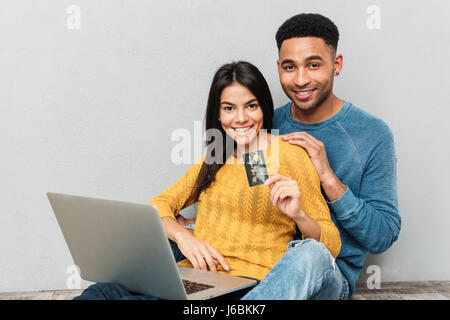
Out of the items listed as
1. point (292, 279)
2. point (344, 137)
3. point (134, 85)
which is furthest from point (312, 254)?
point (134, 85)

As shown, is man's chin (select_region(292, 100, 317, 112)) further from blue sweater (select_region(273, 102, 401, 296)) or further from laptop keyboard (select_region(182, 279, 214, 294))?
laptop keyboard (select_region(182, 279, 214, 294))

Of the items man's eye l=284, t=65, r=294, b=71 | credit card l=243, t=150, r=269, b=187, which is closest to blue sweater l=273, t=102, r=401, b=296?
man's eye l=284, t=65, r=294, b=71

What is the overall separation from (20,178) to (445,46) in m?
1.96

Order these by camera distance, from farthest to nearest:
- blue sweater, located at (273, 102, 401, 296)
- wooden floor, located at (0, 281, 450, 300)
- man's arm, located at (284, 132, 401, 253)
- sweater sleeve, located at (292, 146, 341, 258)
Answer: wooden floor, located at (0, 281, 450, 300) < blue sweater, located at (273, 102, 401, 296) < man's arm, located at (284, 132, 401, 253) < sweater sleeve, located at (292, 146, 341, 258)

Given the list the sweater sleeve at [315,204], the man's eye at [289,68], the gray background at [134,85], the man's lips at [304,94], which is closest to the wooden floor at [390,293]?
the gray background at [134,85]

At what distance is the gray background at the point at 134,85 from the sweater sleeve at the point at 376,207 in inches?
20.4

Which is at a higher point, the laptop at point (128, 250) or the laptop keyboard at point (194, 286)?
the laptop at point (128, 250)

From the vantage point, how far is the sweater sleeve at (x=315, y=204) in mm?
1386

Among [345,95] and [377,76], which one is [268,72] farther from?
[377,76]

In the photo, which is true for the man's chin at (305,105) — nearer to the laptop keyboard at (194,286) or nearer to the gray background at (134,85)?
the gray background at (134,85)

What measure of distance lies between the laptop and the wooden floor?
851 mm

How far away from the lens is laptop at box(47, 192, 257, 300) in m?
1.08

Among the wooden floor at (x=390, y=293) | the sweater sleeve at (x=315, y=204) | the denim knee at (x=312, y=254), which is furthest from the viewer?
the wooden floor at (x=390, y=293)

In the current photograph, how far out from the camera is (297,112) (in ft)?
5.75
